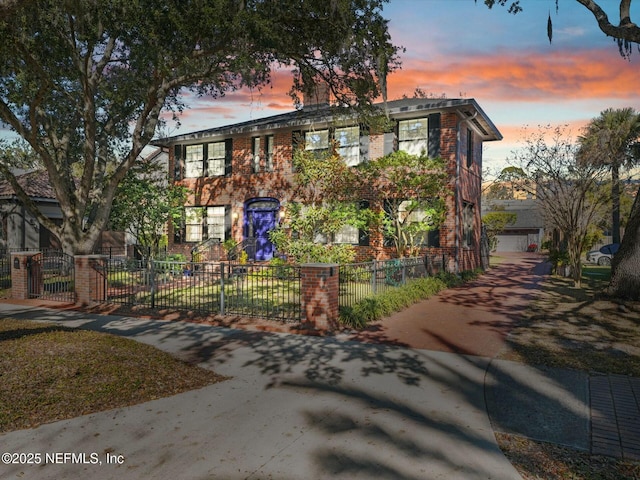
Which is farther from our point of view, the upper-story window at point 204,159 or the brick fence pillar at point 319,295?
the upper-story window at point 204,159

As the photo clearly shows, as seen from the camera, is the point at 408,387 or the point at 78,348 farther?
the point at 78,348

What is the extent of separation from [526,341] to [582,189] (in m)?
10.9

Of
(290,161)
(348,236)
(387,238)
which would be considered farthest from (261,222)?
(387,238)

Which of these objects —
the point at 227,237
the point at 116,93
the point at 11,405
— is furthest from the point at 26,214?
the point at 11,405

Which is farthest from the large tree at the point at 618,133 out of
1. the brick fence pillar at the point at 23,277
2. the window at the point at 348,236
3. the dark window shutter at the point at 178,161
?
the brick fence pillar at the point at 23,277

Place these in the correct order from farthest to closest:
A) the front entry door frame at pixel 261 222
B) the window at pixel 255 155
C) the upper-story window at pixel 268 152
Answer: the window at pixel 255 155
the upper-story window at pixel 268 152
the front entry door frame at pixel 261 222

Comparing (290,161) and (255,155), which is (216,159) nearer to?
(255,155)

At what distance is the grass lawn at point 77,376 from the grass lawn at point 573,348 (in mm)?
3987

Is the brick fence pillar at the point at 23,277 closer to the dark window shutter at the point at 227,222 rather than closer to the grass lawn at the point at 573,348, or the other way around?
the dark window shutter at the point at 227,222

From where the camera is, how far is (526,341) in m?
8.11

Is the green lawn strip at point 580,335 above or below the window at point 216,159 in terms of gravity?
below

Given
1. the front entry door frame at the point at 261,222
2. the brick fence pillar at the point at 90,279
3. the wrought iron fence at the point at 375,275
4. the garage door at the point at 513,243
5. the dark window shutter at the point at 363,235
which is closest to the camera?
the wrought iron fence at the point at 375,275

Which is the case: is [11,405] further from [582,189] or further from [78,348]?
[582,189]

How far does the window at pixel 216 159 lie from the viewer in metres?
22.2
